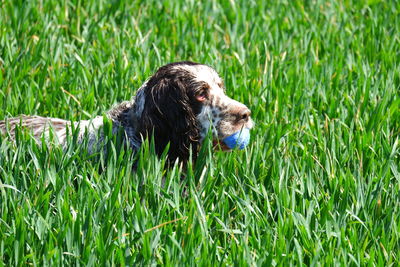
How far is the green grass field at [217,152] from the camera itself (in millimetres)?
3354

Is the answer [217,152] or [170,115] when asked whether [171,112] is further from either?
[217,152]

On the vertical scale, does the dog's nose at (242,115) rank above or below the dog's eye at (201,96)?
below

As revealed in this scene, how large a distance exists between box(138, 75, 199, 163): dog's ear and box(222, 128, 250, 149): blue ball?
0.16 meters

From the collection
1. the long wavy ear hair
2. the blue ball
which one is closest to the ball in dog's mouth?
the blue ball

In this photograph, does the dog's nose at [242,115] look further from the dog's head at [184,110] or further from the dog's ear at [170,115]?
the dog's ear at [170,115]

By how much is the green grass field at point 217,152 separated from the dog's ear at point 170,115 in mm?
144

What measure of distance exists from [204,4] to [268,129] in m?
2.72

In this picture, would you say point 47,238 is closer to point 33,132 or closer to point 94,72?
point 33,132

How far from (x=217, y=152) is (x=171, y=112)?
1.32 feet

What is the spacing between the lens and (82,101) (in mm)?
4949

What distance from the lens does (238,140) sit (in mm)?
4090

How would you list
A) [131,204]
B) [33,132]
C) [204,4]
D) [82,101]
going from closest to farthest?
[131,204]
[33,132]
[82,101]
[204,4]

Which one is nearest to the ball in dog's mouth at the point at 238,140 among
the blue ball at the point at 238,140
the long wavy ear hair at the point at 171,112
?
the blue ball at the point at 238,140

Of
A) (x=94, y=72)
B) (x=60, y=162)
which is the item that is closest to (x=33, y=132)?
(x=60, y=162)
